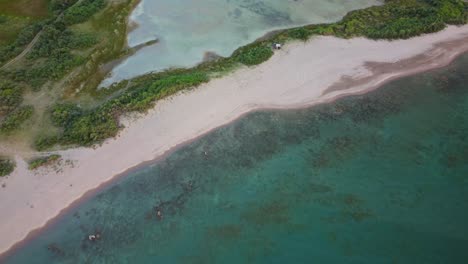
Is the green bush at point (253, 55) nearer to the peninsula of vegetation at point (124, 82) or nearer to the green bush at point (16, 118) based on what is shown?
the peninsula of vegetation at point (124, 82)

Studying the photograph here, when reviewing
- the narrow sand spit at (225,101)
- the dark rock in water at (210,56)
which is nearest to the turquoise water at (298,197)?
the narrow sand spit at (225,101)

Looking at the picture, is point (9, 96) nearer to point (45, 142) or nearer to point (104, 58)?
point (45, 142)

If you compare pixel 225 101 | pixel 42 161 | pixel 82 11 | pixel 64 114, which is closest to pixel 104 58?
pixel 82 11

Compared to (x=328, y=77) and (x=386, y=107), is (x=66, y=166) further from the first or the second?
(x=386, y=107)

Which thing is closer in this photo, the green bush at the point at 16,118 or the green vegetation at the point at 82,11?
the green bush at the point at 16,118

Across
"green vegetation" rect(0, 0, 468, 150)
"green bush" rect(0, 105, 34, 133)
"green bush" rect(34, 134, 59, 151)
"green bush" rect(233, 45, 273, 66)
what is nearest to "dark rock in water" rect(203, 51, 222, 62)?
"green vegetation" rect(0, 0, 468, 150)

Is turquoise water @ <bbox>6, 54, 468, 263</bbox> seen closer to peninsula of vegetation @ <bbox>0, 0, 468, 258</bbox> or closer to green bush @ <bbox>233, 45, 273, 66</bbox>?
peninsula of vegetation @ <bbox>0, 0, 468, 258</bbox>
